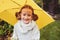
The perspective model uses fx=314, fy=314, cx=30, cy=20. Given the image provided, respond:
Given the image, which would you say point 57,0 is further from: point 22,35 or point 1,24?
point 22,35

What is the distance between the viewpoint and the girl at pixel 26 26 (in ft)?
14.0

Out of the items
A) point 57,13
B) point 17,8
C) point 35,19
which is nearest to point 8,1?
point 17,8

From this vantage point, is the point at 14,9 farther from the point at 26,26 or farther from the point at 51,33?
the point at 51,33

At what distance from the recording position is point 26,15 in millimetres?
4266

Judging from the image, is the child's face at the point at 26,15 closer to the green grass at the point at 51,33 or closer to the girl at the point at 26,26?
the girl at the point at 26,26

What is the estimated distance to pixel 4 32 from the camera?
7.53 m

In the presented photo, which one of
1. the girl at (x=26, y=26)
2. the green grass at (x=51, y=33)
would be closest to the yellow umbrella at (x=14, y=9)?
the girl at (x=26, y=26)

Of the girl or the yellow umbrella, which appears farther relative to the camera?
the yellow umbrella

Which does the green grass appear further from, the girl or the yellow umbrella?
the girl

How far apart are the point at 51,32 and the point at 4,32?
1.48 meters

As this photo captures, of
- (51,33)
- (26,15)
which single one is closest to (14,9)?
(26,15)

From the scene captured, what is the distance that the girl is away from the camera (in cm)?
427

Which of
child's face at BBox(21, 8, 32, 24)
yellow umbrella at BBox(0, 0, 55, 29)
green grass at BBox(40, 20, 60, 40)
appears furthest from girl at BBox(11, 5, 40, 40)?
green grass at BBox(40, 20, 60, 40)

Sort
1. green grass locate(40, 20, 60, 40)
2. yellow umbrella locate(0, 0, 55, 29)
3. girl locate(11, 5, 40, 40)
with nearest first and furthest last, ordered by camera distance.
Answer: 1. girl locate(11, 5, 40, 40)
2. yellow umbrella locate(0, 0, 55, 29)
3. green grass locate(40, 20, 60, 40)
